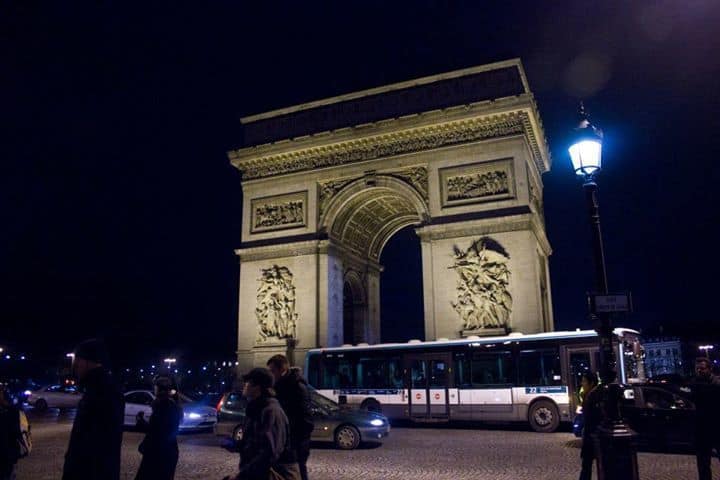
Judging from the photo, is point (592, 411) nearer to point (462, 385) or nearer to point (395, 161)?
point (462, 385)

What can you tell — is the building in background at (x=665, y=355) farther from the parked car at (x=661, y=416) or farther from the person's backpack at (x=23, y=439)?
the person's backpack at (x=23, y=439)

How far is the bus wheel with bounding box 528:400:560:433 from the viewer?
16656mm

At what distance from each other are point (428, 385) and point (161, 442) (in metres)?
13.9

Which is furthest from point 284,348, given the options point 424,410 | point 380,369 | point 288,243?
point 424,410

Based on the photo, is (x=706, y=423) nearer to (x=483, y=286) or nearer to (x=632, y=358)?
(x=632, y=358)

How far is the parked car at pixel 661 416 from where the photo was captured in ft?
38.9

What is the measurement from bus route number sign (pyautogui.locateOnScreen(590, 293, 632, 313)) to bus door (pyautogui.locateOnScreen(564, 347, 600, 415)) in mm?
10041

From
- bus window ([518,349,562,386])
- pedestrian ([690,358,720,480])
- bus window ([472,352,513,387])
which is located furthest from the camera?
bus window ([472,352,513,387])

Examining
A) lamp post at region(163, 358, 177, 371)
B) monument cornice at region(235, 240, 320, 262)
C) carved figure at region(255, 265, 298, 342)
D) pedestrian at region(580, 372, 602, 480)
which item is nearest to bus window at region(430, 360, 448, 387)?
carved figure at region(255, 265, 298, 342)

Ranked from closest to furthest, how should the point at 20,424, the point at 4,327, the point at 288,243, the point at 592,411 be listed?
the point at 20,424 → the point at 592,411 → the point at 288,243 → the point at 4,327

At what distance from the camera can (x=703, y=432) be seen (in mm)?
7262

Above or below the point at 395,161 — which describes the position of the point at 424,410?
below

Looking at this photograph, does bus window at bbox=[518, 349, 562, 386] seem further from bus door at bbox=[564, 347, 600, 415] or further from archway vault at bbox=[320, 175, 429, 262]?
archway vault at bbox=[320, 175, 429, 262]

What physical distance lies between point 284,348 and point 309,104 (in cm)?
1133
